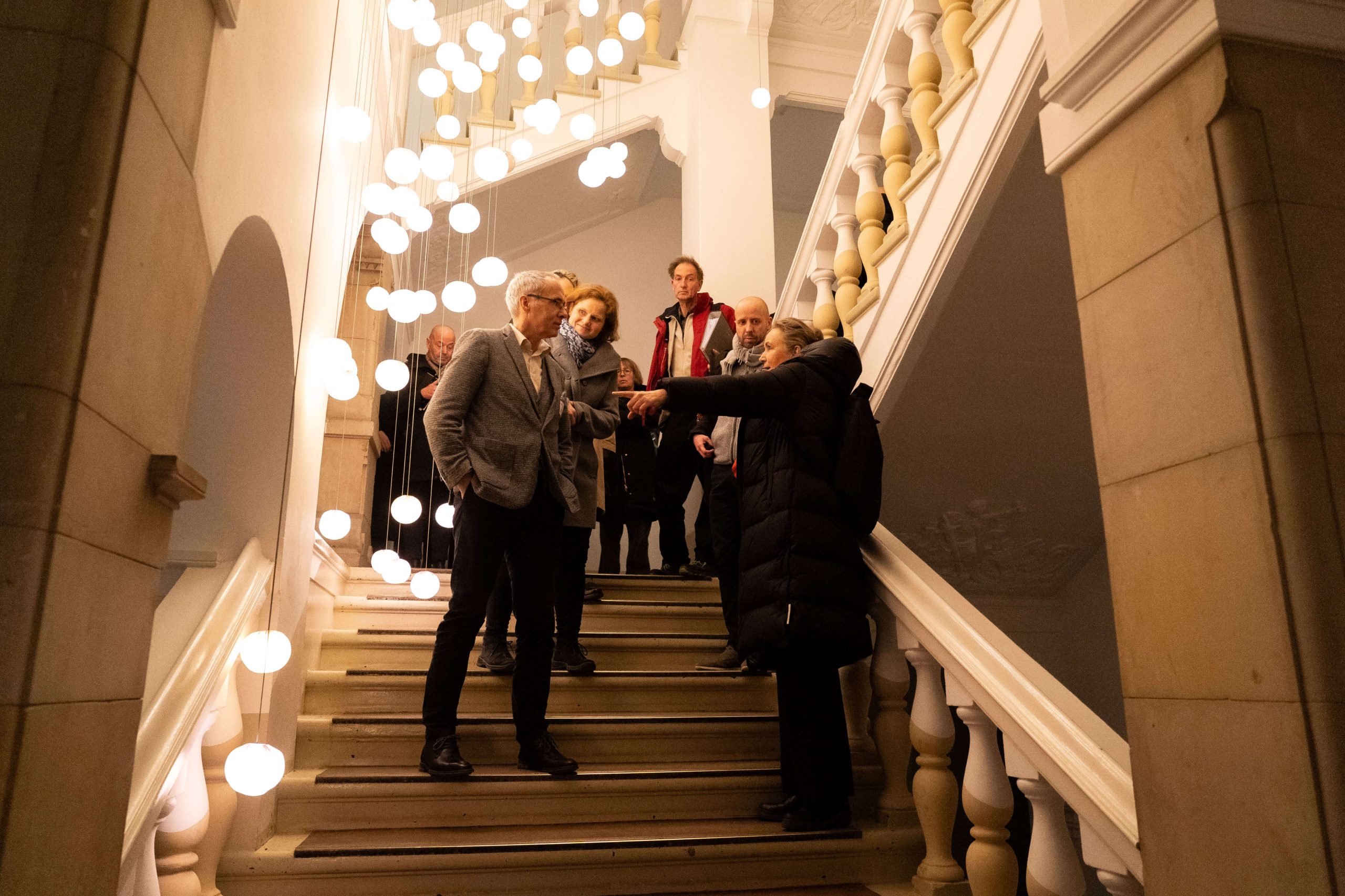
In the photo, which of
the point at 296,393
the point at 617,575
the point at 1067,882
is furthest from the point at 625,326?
the point at 1067,882

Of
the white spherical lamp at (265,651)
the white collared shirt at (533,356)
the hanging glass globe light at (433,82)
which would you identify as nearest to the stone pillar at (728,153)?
the hanging glass globe light at (433,82)

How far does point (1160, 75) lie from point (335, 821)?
2513mm

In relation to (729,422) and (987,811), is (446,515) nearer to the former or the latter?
(729,422)

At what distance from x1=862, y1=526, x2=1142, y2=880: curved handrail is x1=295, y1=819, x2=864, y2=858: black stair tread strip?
2.01 feet

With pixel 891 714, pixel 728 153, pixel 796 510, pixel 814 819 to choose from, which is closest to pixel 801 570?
pixel 796 510

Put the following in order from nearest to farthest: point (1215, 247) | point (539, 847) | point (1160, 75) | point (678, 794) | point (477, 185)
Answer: point (1215, 247) → point (1160, 75) → point (539, 847) → point (678, 794) → point (477, 185)

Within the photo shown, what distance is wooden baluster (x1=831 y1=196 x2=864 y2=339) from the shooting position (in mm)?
3824

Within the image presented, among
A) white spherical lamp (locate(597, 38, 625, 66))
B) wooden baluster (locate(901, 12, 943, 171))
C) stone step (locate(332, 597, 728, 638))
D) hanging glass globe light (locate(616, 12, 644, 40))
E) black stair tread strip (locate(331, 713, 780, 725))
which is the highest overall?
hanging glass globe light (locate(616, 12, 644, 40))

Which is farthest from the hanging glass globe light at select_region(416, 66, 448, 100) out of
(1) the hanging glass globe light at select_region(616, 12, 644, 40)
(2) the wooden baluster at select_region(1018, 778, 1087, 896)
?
(2) the wooden baluster at select_region(1018, 778, 1087, 896)

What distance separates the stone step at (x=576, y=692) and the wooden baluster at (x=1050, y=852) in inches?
52.8

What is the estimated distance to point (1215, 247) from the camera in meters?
1.42

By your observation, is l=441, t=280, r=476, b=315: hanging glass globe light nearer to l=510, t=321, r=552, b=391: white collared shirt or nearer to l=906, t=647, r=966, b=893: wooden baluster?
l=510, t=321, r=552, b=391: white collared shirt

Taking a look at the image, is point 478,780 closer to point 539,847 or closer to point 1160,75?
point 539,847

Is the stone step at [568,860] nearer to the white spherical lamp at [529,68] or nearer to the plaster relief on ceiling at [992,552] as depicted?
the plaster relief on ceiling at [992,552]
